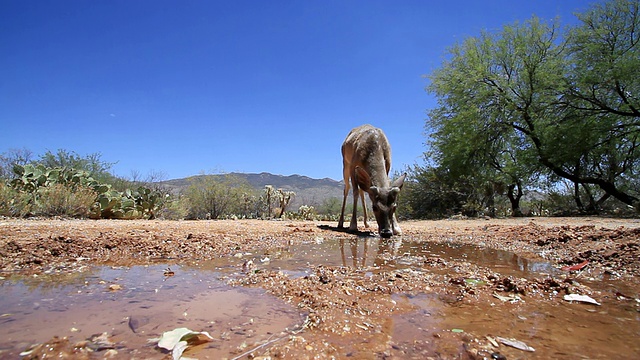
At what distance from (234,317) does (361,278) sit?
1.50m

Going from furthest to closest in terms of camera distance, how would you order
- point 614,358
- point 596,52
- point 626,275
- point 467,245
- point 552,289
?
point 596,52 → point 467,245 → point 626,275 → point 552,289 → point 614,358

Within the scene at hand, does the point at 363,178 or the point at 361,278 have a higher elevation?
the point at 363,178

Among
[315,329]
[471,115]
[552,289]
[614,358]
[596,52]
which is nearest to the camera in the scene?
[614,358]

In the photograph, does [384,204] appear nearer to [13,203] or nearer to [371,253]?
[371,253]

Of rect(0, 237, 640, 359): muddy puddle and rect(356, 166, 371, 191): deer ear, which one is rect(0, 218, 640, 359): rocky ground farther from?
rect(356, 166, 371, 191): deer ear

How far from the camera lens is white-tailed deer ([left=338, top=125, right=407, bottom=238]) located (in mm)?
7051

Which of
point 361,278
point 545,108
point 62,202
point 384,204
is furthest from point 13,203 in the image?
point 545,108

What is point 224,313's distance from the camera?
2322 millimetres

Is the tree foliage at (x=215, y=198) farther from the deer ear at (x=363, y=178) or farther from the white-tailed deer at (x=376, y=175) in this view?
the deer ear at (x=363, y=178)

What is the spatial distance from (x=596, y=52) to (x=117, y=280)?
18893 millimetres

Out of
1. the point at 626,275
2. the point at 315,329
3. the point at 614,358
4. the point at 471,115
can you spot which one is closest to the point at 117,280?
the point at 315,329

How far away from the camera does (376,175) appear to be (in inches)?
297

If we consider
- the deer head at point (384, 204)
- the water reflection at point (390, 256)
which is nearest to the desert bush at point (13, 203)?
the water reflection at point (390, 256)

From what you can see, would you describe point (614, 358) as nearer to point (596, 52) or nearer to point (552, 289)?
point (552, 289)
